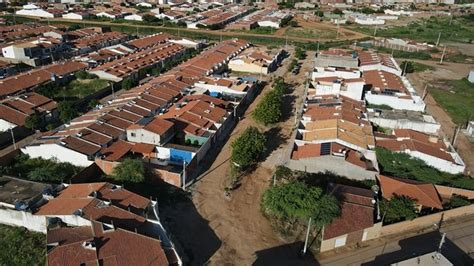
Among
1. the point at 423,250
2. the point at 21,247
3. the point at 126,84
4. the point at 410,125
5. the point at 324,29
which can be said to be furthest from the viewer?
the point at 324,29

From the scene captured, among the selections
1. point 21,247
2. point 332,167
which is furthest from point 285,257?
point 21,247

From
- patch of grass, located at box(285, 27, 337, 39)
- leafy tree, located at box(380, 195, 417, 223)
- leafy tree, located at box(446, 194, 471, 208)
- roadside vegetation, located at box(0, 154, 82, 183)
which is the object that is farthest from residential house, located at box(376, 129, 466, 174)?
patch of grass, located at box(285, 27, 337, 39)

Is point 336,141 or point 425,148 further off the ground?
point 336,141

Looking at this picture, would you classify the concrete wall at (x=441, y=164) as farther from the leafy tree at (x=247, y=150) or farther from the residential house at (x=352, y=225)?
the leafy tree at (x=247, y=150)

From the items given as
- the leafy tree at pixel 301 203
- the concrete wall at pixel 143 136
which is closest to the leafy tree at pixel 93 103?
the concrete wall at pixel 143 136

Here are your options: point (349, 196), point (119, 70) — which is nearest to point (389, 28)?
point (119, 70)

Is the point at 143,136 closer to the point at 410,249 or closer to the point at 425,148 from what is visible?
the point at 410,249

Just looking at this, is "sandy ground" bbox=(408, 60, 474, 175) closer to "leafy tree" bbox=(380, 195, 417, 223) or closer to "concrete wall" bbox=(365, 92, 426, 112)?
"concrete wall" bbox=(365, 92, 426, 112)

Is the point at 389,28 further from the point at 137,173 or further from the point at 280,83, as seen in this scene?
the point at 137,173
